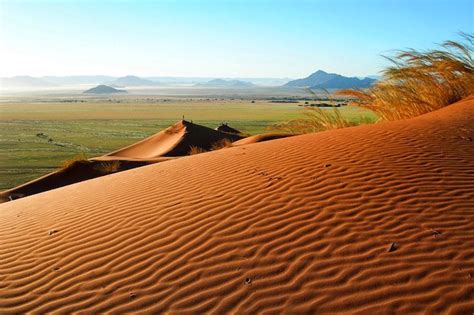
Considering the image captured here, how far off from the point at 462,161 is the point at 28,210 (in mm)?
6810

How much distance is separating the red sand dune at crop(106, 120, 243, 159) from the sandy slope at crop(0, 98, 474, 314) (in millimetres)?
13285

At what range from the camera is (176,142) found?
22.5m

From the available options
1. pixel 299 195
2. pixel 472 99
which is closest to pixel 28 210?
pixel 299 195

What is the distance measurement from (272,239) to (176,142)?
58.8 feet

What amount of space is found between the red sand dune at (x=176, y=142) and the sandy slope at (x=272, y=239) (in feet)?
43.6

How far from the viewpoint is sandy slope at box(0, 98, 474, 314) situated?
402 cm

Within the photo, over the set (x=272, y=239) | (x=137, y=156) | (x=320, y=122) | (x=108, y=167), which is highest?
(x=320, y=122)

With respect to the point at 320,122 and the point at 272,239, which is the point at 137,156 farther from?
the point at 272,239

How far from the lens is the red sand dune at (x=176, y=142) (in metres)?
21.5

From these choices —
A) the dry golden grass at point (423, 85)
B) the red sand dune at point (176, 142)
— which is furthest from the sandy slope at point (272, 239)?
the red sand dune at point (176, 142)

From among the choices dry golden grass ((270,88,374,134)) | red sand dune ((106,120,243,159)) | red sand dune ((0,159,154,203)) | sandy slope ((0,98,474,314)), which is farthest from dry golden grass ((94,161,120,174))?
sandy slope ((0,98,474,314))

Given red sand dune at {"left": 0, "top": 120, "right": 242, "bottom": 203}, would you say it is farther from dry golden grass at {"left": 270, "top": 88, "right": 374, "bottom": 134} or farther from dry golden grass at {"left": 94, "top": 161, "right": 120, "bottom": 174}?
dry golden grass at {"left": 270, "top": 88, "right": 374, "bottom": 134}

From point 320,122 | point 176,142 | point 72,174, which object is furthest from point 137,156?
point 320,122

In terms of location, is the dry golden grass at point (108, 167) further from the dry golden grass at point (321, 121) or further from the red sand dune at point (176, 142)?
the dry golden grass at point (321, 121)
